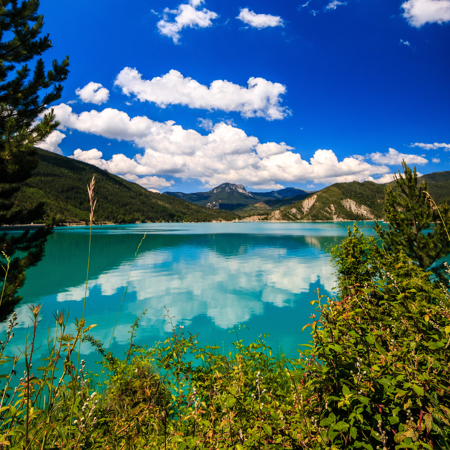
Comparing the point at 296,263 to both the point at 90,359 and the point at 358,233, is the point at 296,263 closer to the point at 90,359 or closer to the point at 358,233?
the point at 358,233

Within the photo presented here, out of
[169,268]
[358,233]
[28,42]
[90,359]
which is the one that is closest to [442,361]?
[358,233]

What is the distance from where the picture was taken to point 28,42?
8578mm

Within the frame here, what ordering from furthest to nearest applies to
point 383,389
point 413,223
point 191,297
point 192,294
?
point 192,294
point 191,297
point 413,223
point 383,389

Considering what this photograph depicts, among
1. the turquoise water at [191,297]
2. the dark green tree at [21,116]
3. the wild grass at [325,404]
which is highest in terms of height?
the dark green tree at [21,116]

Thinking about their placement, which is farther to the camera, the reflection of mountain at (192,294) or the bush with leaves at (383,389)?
the reflection of mountain at (192,294)

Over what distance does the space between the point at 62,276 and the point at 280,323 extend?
21.4 meters

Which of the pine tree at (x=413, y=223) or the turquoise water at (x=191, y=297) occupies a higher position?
the pine tree at (x=413, y=223)

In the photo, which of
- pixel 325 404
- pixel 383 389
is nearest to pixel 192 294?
pixel 325 404

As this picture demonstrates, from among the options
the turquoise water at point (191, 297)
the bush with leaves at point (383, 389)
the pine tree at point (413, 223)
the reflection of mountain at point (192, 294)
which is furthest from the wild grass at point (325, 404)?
the pine tree at point (413, 223)

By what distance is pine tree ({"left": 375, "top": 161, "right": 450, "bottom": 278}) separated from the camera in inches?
456

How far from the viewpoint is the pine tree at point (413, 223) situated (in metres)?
11.6

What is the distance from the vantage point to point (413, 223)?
40.1 feet

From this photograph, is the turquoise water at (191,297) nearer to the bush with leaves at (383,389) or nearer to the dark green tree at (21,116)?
the dark green tree at (21,116)

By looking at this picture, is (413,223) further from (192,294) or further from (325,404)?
(192,294)
